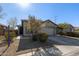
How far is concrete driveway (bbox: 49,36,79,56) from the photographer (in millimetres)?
5293

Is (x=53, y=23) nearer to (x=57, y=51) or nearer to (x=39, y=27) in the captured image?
(x=39, y=27)

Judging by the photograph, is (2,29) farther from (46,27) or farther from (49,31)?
(49,31)


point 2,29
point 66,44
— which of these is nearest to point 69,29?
point 66,44

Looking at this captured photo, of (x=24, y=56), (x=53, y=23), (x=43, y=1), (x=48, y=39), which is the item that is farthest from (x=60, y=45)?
(x=43, y=1)

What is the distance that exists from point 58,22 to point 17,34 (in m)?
1.78

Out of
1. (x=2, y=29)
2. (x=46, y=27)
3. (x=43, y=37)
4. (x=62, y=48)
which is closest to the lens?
(x=62, y=48)

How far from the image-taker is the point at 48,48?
18.1 feet

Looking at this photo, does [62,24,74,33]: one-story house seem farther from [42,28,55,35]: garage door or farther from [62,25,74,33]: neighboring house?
[42,28,55,35]: garage door

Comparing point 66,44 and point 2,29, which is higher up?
point 2,29

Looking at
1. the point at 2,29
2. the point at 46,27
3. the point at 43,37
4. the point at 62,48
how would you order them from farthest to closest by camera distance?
the point at 2,29 → the point at 46,27 → the point at 43,37 → the point at 62,48

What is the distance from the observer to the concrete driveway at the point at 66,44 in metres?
5.29

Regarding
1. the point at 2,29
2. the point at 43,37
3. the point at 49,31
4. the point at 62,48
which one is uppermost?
the point at 2,29

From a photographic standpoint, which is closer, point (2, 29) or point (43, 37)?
point (43, 37)

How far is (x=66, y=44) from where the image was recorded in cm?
582
